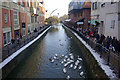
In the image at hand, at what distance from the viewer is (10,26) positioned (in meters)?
18.6

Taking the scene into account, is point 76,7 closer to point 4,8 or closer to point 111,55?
point 4,8

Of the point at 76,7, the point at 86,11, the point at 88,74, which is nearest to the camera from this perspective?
the point at 88,74

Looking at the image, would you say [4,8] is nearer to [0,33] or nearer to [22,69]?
[0,33]

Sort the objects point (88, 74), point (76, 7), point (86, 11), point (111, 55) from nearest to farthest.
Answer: point (111, 55), point (88, 74), point (86, 11), point (76, 7)

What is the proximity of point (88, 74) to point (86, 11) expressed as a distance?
1088 inches

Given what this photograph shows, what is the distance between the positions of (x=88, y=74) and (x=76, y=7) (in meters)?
32.5

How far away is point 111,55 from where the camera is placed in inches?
332

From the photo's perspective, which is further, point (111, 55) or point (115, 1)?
point (115, 1)

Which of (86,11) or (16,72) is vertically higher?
(86,11)

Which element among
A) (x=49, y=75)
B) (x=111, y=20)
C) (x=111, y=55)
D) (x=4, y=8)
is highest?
(x=4, y=8)

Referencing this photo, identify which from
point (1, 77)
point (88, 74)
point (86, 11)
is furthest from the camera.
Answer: point (86, 11)

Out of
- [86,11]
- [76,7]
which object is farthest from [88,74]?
[76,7]

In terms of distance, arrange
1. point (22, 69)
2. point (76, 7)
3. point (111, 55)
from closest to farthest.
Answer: point (111, 55)
point (22, 69)
point (76, 7)

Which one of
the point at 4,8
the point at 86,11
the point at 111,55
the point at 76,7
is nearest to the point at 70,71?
the point at 111,55
